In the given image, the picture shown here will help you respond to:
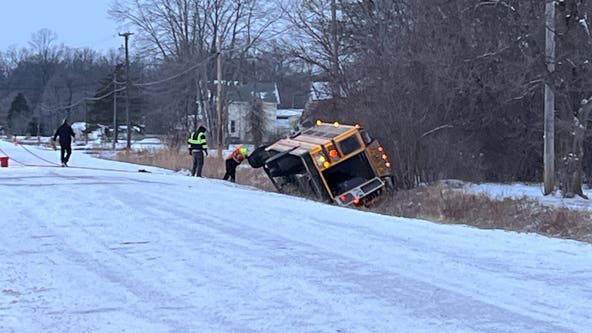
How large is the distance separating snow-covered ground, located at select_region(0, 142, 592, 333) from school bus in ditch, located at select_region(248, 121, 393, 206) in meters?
5.64

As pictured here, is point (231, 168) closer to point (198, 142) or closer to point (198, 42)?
point (198, 142)

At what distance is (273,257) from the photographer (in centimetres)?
855

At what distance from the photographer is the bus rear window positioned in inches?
734

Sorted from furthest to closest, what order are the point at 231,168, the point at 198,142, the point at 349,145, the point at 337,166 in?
the point at 198,142 → the point at 231,168 → the point at 337,166 → the point at 349,145

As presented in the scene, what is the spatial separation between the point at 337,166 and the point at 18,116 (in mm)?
102272

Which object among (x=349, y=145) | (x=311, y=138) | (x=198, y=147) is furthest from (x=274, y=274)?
(x=198, y=147)

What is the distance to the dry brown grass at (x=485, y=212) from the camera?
14.1 metres

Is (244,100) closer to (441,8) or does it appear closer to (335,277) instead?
(441,8)

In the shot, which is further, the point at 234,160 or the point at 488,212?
the point at 234,160

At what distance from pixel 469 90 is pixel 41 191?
14674 millimetres

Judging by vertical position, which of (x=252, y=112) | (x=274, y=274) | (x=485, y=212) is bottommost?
(x=485, y=212)

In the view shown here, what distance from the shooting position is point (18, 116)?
368 ft

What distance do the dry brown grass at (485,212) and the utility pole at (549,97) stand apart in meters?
2.63

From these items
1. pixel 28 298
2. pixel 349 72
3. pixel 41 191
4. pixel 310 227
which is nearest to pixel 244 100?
pixel 349 72
